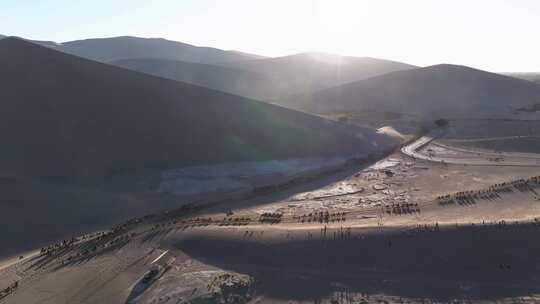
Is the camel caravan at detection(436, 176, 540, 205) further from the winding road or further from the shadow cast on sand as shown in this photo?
the winding road

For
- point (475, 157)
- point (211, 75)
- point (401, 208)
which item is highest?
point (211, 75)

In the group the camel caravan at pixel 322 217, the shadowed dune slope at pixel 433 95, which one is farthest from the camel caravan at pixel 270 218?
the shadowed dune slope at pixel 433 95

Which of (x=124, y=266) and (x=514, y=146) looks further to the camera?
(x=514, y=146)

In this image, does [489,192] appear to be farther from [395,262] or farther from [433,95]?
[433,95]

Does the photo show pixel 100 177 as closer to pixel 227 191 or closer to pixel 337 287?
pixel 227 191

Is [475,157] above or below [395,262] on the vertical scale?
above

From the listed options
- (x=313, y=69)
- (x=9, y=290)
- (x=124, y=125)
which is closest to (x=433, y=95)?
(x=124, y=125)

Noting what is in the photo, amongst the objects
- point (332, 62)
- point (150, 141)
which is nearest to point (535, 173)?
point (150, 141)

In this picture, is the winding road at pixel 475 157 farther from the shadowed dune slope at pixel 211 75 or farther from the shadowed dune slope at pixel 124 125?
the shadowed dune slope at pixel 211 75
